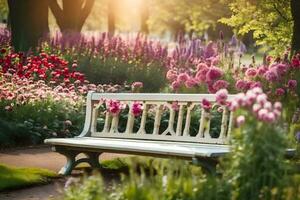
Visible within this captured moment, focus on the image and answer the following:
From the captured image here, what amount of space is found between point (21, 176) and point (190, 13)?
109ft

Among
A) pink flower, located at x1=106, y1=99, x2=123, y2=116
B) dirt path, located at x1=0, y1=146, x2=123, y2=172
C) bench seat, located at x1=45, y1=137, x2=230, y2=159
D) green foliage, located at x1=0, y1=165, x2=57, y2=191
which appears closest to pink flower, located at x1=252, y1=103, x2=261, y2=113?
bench seat, located at x1=45, y1=137, x2=230, y2=159

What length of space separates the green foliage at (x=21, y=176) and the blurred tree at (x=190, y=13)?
931cm

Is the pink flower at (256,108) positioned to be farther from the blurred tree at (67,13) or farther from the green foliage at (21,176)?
the blurred tree at (67,13)

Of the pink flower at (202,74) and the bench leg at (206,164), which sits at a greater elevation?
the pink flower at (202,74)

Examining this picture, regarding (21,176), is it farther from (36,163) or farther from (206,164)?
(206,164)

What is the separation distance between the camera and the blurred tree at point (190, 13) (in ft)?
102

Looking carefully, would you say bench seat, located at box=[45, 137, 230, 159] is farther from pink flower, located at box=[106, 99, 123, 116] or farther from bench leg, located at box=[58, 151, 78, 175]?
pink flower, located at box=[106, 99, 123, 116]

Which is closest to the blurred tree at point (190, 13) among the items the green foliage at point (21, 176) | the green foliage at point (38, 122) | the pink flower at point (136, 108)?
the green foliage at point (38, 122)

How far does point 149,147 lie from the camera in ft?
25.6

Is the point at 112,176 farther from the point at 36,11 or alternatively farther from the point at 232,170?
the point at 36,11

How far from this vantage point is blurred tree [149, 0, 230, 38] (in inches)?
1230


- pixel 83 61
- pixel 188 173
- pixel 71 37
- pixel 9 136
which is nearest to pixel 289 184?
pixel 188 173

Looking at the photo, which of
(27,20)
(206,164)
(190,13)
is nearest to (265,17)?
(27,20)

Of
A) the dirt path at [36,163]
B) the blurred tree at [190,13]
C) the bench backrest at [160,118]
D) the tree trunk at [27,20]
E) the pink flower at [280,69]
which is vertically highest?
the blurred tree at [190,13]
